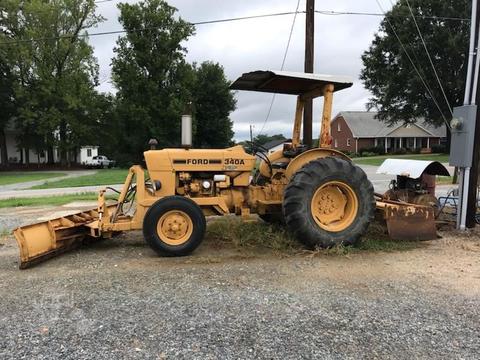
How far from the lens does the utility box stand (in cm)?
775

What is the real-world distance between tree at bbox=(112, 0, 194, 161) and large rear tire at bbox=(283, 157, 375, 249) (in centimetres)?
3524

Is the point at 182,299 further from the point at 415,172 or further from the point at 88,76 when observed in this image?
the point at 88,76

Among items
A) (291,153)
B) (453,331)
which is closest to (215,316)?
(453,331)

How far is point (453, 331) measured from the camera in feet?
13.0

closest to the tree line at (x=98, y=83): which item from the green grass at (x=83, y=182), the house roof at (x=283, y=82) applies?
the green grass at (x=83, y=182)

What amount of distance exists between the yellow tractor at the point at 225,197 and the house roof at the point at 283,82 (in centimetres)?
2

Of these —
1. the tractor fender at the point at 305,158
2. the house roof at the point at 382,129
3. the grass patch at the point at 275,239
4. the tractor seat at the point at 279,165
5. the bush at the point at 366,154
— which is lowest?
the bush at the point at 366,154

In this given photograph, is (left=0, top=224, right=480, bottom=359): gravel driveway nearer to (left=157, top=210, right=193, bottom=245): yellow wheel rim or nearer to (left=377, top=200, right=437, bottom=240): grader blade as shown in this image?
(left=157, top=210, right=193, bottom=245): yellow wheel rim

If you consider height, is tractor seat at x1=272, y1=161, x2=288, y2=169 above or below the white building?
above

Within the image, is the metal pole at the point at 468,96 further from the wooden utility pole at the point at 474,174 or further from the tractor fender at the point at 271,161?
the tractor fender at the point at 271,161

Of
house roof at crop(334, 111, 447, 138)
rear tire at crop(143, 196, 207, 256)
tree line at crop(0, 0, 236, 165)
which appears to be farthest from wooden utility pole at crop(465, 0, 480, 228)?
house roof at crop(334, 111, 447, 138)

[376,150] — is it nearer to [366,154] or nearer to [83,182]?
[366,154]

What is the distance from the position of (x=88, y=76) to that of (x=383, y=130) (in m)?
35.7

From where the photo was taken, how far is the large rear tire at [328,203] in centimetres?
630
